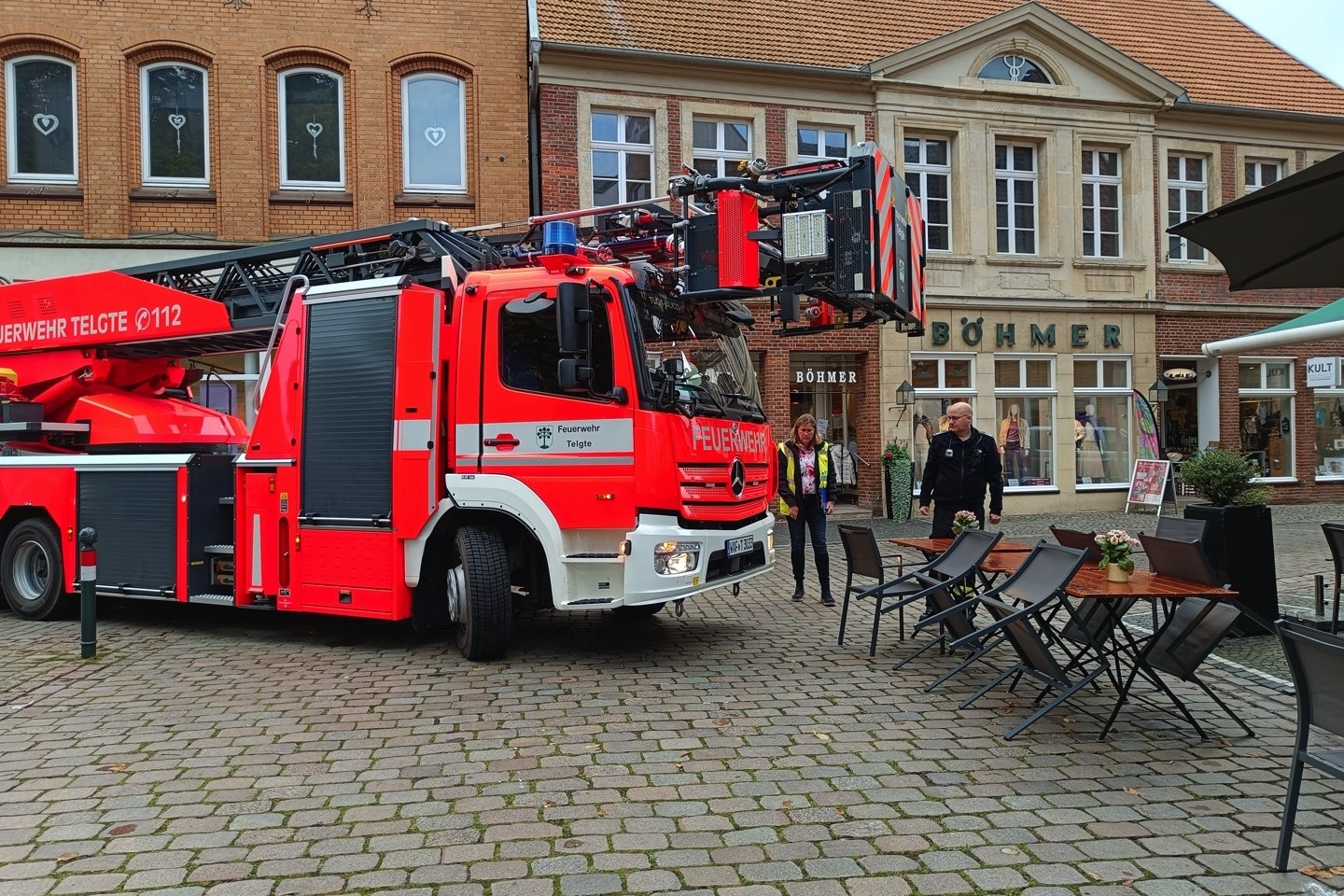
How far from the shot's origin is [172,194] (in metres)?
14.8

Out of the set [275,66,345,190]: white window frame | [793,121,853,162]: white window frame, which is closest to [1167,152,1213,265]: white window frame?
[793,121,853,162]: white window frame

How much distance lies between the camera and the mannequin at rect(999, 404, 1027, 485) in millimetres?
17812

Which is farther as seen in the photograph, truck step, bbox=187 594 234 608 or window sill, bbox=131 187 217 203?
window sill, bbox=131 187 217 203

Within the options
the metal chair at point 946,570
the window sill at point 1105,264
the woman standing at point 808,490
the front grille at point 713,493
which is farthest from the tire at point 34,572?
the window sill at point 1105,264

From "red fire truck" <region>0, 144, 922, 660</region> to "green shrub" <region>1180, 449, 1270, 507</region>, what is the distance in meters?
2.68

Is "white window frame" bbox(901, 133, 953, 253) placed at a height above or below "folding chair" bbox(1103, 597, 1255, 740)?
above

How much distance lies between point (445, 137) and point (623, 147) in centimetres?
299

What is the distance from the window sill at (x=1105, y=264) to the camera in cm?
1792

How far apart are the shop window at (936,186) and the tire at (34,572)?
48.1 ft

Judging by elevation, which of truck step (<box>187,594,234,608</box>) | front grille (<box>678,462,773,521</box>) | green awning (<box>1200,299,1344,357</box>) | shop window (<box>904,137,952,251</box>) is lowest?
truck step (<box>187,594,234,608</box>)

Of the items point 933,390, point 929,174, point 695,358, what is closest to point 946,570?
point 695,358

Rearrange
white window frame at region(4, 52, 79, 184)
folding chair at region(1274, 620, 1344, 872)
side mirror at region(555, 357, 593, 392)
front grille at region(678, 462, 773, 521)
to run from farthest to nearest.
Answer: white window frame at region(4, 52, 79, 184), front grille at region(678, 462, 773, 521), side mirror at region(555, 357, 593, 392), folding chair at region(1274, 620, 1344, 872)

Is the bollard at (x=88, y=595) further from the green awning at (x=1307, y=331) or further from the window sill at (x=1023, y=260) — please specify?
the window sill at (x=1023, y=260)

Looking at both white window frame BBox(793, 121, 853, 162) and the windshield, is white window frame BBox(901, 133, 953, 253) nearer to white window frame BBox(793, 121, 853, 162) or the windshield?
white window frame BBox(793, 121, 853, 162)
